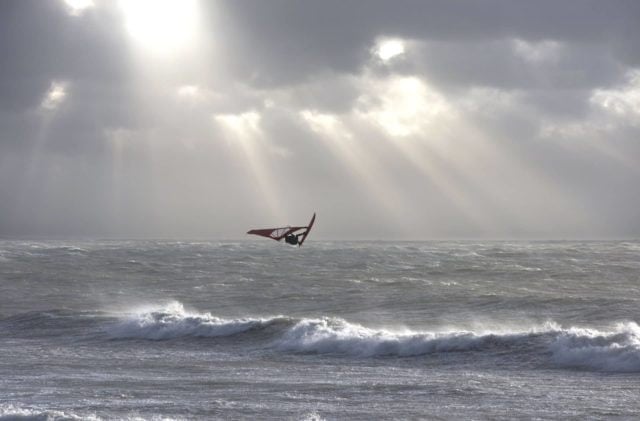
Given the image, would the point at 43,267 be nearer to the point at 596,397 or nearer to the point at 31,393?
the point at 31,393

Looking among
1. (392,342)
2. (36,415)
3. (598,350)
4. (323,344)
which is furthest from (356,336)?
(36,415)

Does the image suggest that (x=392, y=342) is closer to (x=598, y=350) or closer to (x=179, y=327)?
(x=598, y=350)

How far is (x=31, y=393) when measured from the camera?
20.2 metres

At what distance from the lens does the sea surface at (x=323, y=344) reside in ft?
63.5

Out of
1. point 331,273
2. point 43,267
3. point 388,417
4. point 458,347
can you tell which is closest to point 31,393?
point 388,417

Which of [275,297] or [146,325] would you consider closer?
[146,325]

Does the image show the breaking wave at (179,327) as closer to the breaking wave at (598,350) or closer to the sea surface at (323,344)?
the sea surface at (323,344)

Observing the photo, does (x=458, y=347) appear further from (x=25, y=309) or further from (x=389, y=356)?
(x=25, y=309)

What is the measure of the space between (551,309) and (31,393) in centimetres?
2723

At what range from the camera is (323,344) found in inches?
1179

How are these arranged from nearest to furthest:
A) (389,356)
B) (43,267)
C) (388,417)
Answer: (388,417)
(389,356)
(43,267)

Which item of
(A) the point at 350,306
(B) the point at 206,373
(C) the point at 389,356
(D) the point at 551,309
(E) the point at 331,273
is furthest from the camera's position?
(E) the point at 331,273

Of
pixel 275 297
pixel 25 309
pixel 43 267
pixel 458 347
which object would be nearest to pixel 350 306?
pixel 275 297

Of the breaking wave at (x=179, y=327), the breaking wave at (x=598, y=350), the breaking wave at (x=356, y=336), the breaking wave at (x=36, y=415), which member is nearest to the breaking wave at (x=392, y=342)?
the breaking wave at (x=356, y=336)
